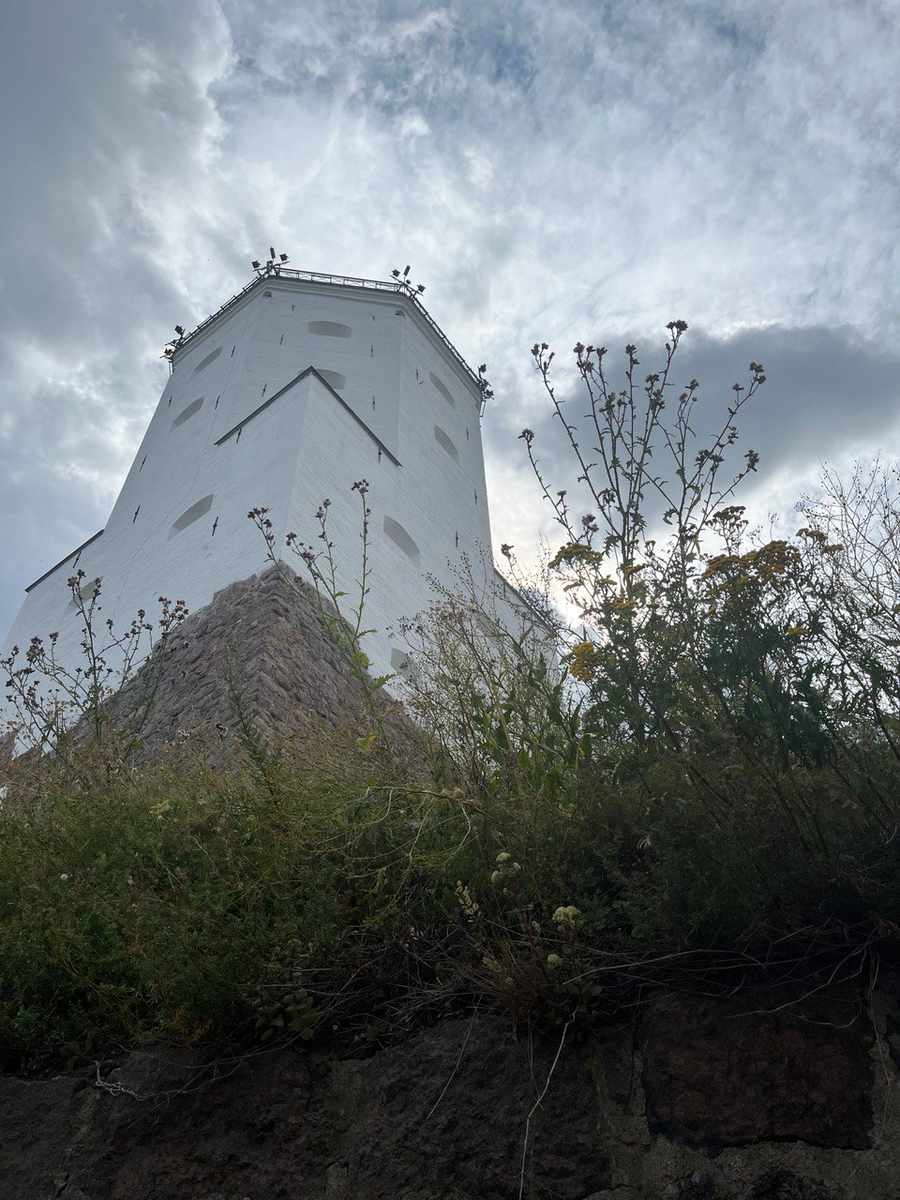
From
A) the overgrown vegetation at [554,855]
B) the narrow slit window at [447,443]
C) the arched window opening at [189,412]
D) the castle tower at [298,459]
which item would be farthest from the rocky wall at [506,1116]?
the narrow slit window at [447,443]

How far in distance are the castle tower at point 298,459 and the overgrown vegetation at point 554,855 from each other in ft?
18.2

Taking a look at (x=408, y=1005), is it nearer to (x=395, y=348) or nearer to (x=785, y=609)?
(x=785, y=609)

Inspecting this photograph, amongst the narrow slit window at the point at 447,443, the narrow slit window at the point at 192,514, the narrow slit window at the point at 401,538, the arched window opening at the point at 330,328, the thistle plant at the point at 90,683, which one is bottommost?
the thistle plant at the point at 90,683

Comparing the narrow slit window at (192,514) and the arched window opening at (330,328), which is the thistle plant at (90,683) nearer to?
the narrow slit window at (192,514)

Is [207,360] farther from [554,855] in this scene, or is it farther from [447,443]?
[554,855]

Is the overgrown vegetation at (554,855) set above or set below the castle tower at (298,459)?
below

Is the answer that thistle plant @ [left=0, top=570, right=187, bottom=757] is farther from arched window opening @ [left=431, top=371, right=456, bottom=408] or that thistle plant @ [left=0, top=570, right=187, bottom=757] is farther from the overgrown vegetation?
arched window opening @ [left=431, top=371, right=456, bottom=408]

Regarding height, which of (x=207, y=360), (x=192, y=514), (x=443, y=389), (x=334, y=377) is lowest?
(x=192, y=514)

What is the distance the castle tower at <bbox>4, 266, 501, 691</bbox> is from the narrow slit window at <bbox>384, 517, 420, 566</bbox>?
0.03 m

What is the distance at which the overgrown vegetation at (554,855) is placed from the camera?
6.97 feet

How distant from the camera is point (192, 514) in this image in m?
10.6

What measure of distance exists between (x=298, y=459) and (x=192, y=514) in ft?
6.32

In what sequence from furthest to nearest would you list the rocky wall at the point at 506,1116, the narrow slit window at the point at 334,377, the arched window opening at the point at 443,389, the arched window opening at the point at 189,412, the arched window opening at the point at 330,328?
the arched window opening at the point at 443,389
the arched window opening at the point at 330,328
the arched window opening at the point at 189,412
the narrow slit window at the point at 334,377
the rocky wall at the point at 506,1116

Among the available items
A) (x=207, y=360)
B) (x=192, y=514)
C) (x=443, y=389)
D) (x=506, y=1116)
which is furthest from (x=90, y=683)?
(x=443, y=389)
